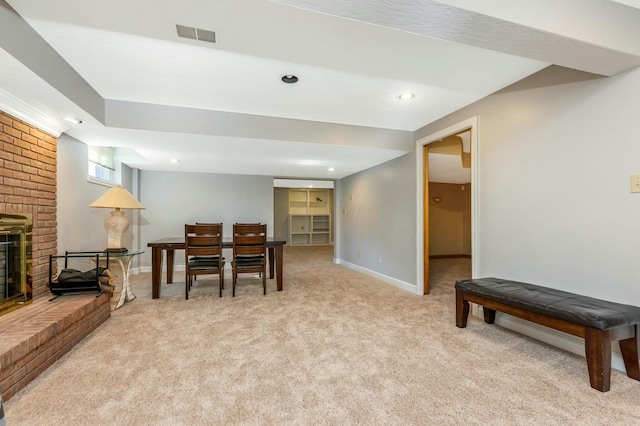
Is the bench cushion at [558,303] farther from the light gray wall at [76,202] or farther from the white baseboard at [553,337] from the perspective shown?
the light gray wall at [76,202]

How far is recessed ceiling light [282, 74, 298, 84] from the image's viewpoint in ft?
7.75

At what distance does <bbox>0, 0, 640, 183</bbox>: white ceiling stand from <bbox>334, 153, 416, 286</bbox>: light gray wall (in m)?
0.88

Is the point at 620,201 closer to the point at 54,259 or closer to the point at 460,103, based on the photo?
the point at 460,103

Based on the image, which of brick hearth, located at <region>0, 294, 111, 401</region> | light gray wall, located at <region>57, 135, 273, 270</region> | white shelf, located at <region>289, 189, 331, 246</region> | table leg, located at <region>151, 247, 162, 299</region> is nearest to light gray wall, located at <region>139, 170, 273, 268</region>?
light gray wall, located at <region>57, 135, 273, 270</region>

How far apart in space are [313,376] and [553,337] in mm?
1887

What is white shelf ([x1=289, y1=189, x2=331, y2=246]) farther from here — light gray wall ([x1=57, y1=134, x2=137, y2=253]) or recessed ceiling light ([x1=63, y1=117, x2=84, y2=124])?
recessed ceiling light ([x1=63, y1=117, x2=84, y2=124])

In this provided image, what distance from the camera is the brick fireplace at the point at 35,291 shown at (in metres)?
1.72

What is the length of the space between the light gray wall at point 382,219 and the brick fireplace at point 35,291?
11.6 feet

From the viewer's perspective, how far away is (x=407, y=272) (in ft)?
13.5

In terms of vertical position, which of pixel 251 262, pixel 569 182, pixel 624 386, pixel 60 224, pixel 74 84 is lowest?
pixel 624 386

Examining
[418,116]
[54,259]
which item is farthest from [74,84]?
[418,116]

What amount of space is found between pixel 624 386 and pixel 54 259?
457cm

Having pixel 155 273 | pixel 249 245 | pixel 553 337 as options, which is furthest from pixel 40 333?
pixel 553 337

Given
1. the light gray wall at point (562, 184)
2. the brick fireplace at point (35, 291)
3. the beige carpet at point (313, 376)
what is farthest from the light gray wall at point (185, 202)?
the light gray wall at point (562, 184)
